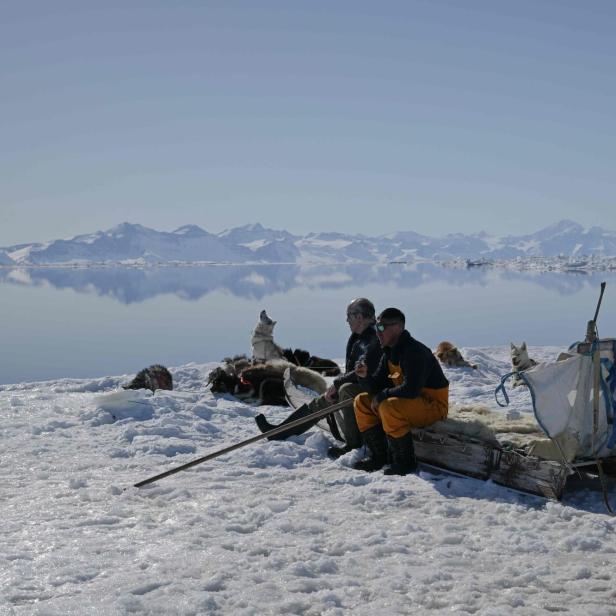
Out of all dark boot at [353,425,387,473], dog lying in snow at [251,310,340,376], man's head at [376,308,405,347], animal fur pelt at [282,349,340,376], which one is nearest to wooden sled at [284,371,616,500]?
dark boot at [353,425,387,473]

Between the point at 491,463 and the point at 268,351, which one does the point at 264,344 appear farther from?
the point at 491,463

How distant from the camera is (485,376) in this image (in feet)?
52.2

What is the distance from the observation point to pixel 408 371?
6.82 m

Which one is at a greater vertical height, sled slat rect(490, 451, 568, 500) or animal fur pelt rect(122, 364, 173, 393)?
sled slat rect(490, 451, 568, 500)

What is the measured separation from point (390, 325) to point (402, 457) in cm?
131

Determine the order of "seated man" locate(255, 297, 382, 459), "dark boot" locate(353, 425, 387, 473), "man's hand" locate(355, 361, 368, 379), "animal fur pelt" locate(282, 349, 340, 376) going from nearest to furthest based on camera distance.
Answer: "dark boot" locate(353, 425, 387, 473) < "man's hand" locate(355, 361, 368, 379) < "seated man" locate(255, 297, 382, 459) < "animal fur pelt" locate(282, 349, 340, 376)

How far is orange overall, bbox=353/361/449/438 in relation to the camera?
6.92 m

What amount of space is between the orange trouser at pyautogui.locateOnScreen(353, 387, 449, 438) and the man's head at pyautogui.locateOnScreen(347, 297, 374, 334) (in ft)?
2.75

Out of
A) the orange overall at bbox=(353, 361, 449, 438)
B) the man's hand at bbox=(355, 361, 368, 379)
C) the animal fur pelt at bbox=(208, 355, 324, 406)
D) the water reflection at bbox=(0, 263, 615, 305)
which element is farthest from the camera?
the water reflection at bbox=(0, 263, 615, 305)

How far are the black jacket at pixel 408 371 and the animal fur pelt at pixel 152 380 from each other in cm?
700

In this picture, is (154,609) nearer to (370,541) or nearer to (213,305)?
(370,541)

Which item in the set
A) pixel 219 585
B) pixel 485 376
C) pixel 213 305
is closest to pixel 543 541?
pixel 219 585

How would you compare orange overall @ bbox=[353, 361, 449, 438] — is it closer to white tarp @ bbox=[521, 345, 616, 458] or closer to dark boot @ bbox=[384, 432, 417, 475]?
dark boot @ bbox=[384, 432, 417, 475]

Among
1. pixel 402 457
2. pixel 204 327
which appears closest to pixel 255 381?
pixel 402 457
